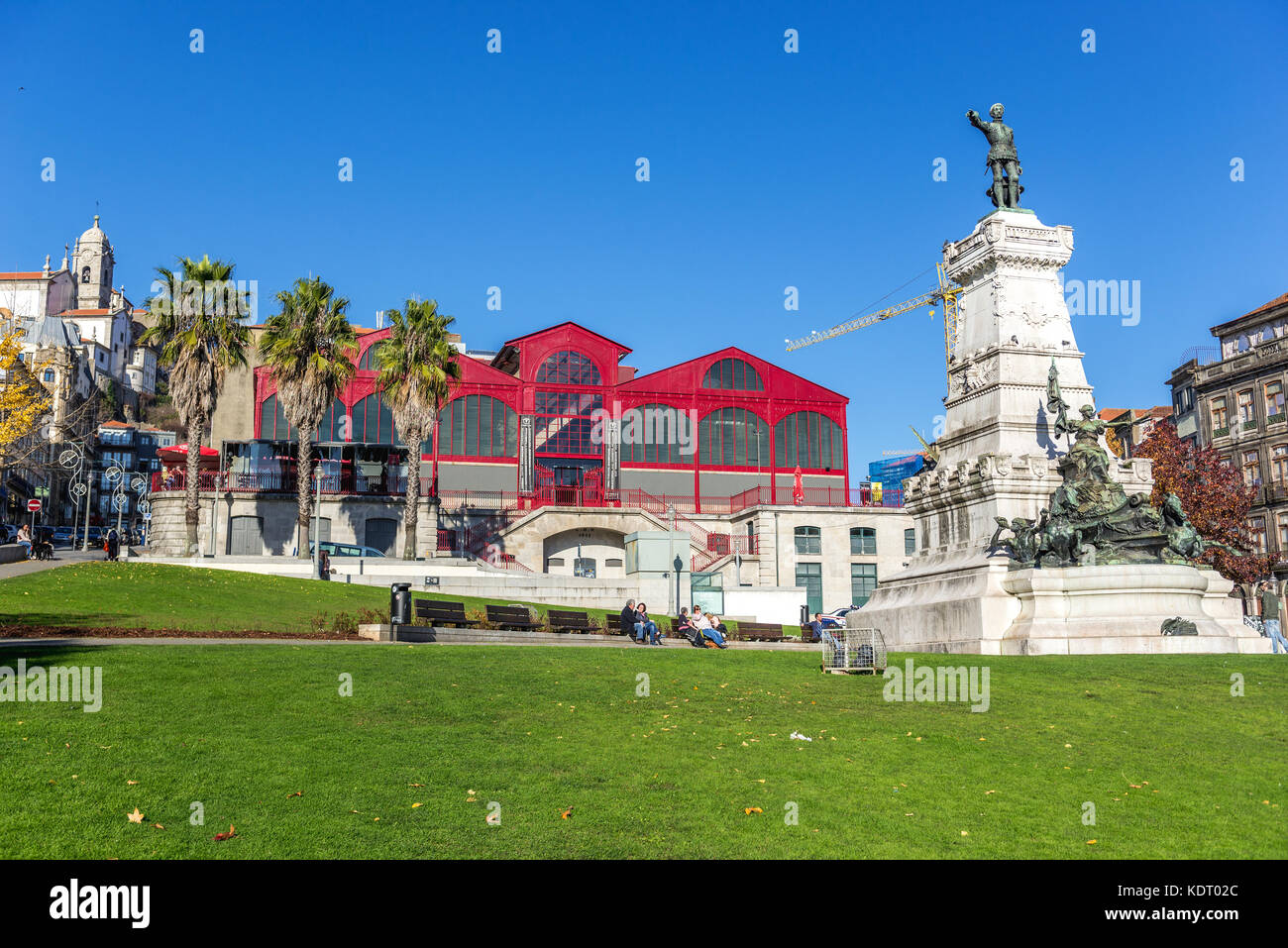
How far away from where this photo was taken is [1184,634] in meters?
19.1

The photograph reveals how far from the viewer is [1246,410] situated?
52.5 metres

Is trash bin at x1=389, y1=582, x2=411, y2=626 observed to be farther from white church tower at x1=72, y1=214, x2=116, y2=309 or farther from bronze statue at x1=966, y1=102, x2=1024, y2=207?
white church tower at x1=72, y1=214, x2=116, y2=309

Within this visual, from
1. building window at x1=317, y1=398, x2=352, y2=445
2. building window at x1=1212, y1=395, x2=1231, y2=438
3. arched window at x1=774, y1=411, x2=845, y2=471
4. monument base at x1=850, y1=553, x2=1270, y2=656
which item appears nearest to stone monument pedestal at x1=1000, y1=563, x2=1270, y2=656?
monument base at x1=850, y1=553, x2=1270, y2=656

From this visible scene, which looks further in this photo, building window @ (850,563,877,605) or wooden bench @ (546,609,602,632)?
building window @ (850,563,877,605)

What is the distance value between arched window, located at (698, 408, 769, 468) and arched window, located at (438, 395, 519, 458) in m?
10.7

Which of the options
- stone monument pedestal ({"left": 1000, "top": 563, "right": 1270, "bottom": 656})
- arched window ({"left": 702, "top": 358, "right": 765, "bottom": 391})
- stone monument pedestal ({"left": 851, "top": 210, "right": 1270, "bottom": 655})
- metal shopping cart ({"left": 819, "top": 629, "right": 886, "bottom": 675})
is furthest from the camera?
arched window ({"left": 702, "top": 358, "right": 765, "bottom": 391})

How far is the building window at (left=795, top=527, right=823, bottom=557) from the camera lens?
52.3m

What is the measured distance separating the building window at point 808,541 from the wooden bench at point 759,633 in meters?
19.0

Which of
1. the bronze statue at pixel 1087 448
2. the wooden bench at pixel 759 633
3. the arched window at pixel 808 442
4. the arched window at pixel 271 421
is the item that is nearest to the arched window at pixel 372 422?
the arched window at pixel 271 421

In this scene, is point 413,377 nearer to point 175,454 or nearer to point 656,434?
point 175,454

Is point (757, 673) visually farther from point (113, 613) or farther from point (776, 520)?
point (776, 520)

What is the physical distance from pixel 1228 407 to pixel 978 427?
3678cm

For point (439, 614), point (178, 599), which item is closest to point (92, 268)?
point (178, 599)
